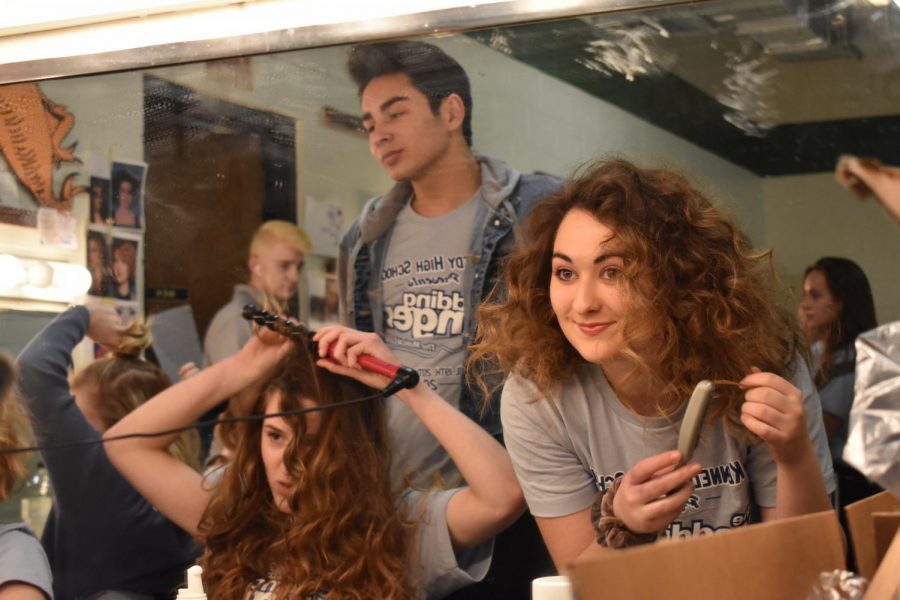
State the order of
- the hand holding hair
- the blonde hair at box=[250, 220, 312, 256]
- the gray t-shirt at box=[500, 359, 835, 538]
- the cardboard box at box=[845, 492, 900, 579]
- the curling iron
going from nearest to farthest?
the cardboard box at box=[845, 492, 900, 579] < the hand holding hair < the gray t-shirt at box=[500, 359, 835, 538] < the curling iron < the blonde hair at box=[250, 220, 312, 256]

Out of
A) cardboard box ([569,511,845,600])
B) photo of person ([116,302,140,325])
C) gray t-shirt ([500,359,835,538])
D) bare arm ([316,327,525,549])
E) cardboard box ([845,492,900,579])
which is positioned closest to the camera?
cardboard box ([569,511,845,600])

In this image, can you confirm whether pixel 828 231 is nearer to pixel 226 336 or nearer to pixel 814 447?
pixel 814 447

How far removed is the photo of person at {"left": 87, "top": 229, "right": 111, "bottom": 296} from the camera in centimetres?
215

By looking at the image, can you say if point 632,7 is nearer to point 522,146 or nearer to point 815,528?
point 522,146

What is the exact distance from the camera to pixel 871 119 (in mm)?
1635

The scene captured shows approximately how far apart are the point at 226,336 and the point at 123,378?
0.24m

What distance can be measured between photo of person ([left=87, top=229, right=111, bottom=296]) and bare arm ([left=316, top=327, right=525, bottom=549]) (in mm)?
666

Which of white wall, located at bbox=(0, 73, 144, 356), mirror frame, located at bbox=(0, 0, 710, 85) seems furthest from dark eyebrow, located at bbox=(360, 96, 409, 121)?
white wall, located at bbox=(0, 73, 144, 356)

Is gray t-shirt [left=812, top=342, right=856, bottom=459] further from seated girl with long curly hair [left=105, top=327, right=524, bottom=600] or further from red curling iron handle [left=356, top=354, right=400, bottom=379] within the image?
red curling iron handle [left=356, top=354, right=400, bottom=379]

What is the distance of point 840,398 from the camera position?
1639 millimetres

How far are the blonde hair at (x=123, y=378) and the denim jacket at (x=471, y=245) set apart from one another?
16.6 inches

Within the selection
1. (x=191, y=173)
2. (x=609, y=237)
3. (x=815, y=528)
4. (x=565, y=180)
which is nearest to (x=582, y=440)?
(x=609, y=237)

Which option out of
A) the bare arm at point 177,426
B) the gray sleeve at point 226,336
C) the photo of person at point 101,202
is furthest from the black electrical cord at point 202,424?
the photo of person at point 101,202

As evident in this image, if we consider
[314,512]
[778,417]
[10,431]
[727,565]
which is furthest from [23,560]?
[727,565]
